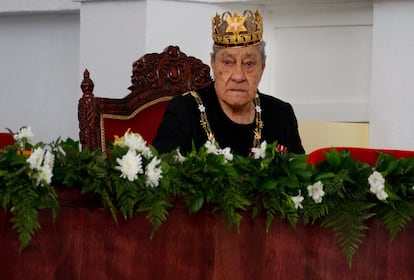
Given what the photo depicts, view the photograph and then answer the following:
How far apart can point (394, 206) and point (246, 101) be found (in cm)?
132

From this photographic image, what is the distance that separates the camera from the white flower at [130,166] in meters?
2.70

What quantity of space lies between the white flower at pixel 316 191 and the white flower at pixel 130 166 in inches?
14.0

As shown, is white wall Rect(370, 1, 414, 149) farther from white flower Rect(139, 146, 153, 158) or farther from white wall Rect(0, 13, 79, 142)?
white flower Rect(139, 146, 153, 158)

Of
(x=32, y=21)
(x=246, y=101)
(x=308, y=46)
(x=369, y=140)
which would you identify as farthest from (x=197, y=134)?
(x=32, y=21)

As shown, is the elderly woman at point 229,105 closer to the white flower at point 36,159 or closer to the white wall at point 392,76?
the white wall at point 392,76

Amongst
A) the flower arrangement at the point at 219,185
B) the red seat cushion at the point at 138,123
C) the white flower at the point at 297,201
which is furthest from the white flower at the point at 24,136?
the red seat cushion at the point at 138,123

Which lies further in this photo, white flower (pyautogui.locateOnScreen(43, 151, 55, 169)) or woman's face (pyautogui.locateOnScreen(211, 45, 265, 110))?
woman's face (pyautogui.locateOnScreen(211, 45, 265, 110))

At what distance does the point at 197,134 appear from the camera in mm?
4023

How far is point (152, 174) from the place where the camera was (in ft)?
8.86

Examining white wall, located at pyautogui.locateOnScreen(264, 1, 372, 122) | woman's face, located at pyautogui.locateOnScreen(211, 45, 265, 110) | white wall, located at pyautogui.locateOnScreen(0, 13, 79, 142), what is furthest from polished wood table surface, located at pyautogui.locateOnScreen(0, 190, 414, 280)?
white wall, located at pyautogui.locateOnScreen(0, 13, 79, 142)

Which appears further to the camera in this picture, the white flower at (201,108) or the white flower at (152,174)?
the white flower at (201,108)

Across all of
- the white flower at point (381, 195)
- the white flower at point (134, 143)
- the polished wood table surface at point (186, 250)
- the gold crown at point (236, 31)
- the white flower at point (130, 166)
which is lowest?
the polished wood table surface at point (186, 250)

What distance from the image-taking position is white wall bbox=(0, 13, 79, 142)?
18.1ft

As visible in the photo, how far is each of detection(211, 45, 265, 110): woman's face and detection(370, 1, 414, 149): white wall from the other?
2.53 feet
